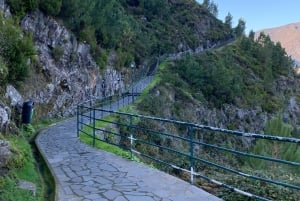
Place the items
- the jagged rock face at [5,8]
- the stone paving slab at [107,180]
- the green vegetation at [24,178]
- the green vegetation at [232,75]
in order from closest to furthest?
the green vegetation at [24,178] < the stone paving slab at [107,180] < the jagged rock face at [5,8] < the green vegetation at [232,75]

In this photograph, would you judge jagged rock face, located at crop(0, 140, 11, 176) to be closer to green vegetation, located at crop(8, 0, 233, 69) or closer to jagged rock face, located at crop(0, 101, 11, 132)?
jagged rock face, located at crop(0, 101, 11, 132)

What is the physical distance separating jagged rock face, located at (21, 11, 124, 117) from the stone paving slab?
747 cm

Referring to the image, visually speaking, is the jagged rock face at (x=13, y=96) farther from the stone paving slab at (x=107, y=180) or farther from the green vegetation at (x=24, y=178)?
the green vegetation at (x=24, y=178)

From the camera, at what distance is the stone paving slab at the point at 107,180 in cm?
627

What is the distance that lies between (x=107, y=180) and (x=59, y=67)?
46.9 ft

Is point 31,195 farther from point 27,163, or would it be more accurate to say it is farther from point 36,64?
point 36,64

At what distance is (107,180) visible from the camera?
24.0 feet

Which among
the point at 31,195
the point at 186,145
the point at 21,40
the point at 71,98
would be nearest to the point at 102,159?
the point at 31,195

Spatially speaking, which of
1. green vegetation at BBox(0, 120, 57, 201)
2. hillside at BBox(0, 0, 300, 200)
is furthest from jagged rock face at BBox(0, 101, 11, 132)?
green vegetation at BBox(0, 120, 57, 201)

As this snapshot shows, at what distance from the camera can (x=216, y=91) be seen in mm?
45969

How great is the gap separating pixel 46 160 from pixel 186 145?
16.1 meters

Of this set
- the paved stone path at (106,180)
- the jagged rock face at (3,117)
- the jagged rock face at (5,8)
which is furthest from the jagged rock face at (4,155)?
the jagged rock face at (5,8)

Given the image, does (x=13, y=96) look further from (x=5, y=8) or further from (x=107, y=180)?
(x=107, y=180)

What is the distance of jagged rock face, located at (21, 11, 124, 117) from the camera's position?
18.6 metres
